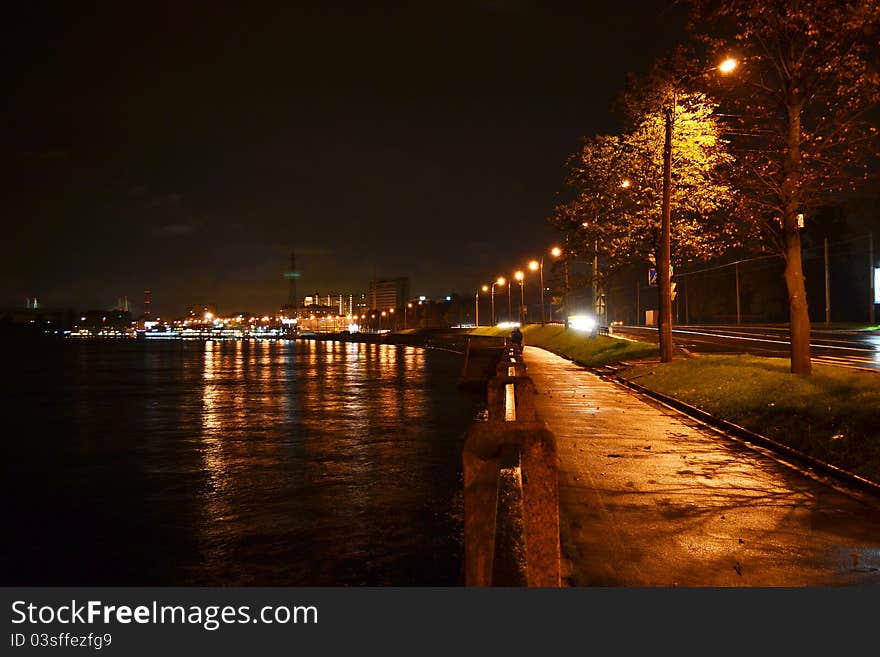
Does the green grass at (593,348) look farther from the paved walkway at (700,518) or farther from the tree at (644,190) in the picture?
the paved walkway at (700,518)

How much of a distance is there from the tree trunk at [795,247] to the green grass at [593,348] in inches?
672

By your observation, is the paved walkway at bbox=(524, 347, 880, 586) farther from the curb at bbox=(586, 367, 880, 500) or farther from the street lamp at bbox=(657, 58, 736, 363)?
the street lamp at bbox=(657, 58, 736, 363)

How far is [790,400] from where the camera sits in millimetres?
15695

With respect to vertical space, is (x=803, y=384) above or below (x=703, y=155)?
below

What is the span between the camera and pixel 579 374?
108 ft

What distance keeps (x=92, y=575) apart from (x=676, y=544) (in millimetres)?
5626

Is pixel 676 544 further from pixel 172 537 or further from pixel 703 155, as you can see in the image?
pixel 703 155

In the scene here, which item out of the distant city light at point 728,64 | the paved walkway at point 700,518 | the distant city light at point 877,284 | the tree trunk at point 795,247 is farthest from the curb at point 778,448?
the distant city light at point 877,284

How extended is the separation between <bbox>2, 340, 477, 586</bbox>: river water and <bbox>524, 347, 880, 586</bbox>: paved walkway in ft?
5.13

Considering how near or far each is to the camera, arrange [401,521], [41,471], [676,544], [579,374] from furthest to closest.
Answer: [579,374] → [41,471] → [401,521] → [676,544]

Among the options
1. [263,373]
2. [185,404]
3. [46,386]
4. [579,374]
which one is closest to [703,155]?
[579,374]

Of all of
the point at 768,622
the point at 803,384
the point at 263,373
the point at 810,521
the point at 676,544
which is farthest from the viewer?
the point at 263,373

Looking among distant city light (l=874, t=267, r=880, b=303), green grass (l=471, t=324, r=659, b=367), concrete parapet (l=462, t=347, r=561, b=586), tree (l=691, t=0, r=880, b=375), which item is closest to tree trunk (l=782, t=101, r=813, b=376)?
tree (l=691, t=0, r=880, b=375)

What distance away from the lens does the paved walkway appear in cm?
666
